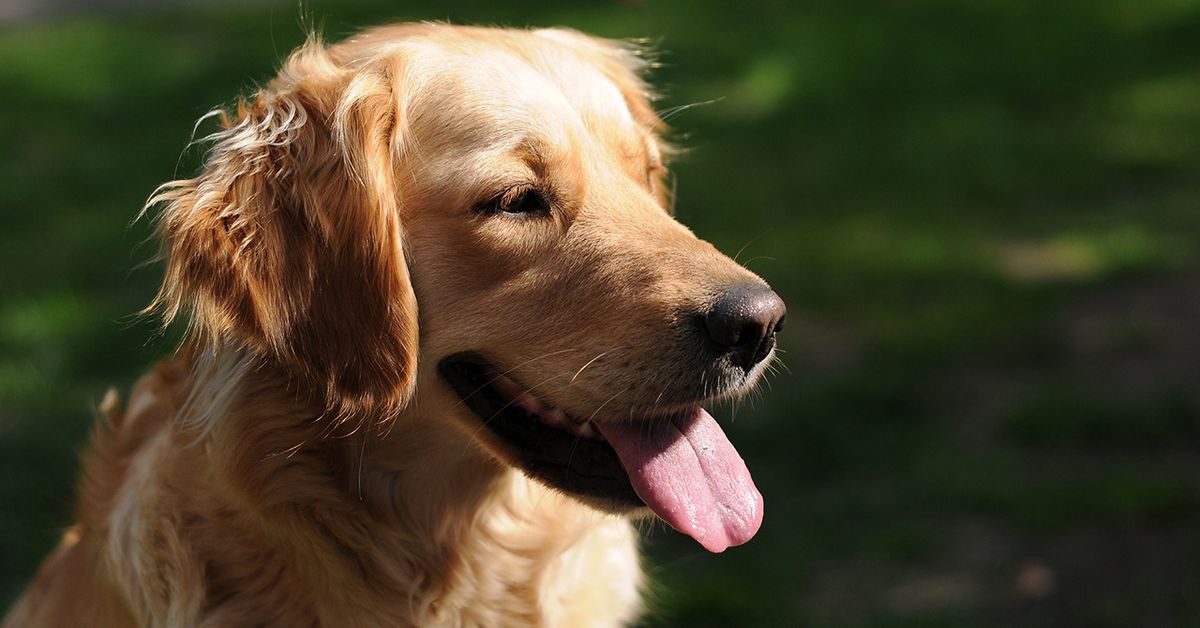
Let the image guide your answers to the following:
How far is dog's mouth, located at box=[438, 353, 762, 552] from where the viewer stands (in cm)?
277

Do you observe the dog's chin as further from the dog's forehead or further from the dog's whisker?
the dog's forehead

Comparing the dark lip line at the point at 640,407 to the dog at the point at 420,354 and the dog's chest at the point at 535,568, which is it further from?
the dog's chest at the point at 535,568

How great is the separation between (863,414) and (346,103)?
9.88 feet

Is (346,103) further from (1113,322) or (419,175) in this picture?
(1113,322)

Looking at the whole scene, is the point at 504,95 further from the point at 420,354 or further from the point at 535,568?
the point at 535,568

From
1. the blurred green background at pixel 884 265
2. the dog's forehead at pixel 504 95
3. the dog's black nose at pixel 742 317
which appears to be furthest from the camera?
the blurred green background at pixel 884 265

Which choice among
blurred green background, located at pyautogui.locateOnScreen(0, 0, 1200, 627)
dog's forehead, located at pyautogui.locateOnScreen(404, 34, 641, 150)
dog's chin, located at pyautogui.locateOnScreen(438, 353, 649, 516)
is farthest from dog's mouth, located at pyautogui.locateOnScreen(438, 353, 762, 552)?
blurred green background, located at pyautogui.locateOnScreen(0, 0, 1200, 627)

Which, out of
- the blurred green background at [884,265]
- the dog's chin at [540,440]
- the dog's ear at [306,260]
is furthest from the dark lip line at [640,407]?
the blurred green background at [884,265]

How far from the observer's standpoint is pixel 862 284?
20.4 ft

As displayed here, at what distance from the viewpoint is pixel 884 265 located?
6371 millimetres

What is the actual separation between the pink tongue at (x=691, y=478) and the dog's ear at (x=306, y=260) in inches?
20.6

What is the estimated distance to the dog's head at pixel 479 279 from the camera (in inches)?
104

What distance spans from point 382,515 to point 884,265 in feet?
13.4

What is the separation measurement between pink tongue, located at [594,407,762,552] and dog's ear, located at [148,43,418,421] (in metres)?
0.52
